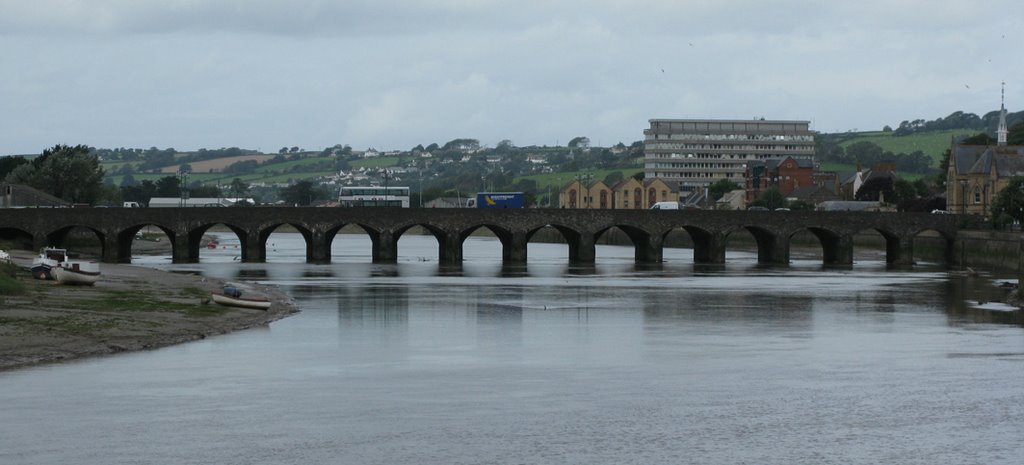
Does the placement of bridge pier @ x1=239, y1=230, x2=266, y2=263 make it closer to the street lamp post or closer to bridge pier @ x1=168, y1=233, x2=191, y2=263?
bridge pier @ x1=168, y1=233, x2=191, y2=263

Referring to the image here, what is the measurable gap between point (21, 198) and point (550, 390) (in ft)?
362

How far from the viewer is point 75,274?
246ft

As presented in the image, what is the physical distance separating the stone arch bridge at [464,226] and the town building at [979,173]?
1112 cm

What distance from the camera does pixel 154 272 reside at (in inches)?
3794

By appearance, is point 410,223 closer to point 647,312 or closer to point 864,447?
point 647,312

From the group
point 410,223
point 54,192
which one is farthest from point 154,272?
point 54,192

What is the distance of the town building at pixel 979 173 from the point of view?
14538 cm

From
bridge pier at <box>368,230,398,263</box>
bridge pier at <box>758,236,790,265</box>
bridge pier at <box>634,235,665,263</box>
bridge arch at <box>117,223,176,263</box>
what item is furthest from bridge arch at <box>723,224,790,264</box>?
bridge arch at <box>117,223,176,263</box>

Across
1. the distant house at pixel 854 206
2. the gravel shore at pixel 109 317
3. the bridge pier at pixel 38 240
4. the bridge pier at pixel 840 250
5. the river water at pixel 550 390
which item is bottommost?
the river water at pixel 550 390

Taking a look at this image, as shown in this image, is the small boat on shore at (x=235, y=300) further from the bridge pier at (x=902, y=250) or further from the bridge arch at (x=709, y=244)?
the bridge pier at (x=902, y=250)

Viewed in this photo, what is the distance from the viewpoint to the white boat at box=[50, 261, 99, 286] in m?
74.2

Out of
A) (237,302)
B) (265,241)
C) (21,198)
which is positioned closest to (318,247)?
(265,241)

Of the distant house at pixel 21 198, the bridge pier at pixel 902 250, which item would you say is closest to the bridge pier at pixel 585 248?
the bridge pier at pixel 902 250

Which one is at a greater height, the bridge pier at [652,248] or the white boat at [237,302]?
the bridge pier at [652,248]
